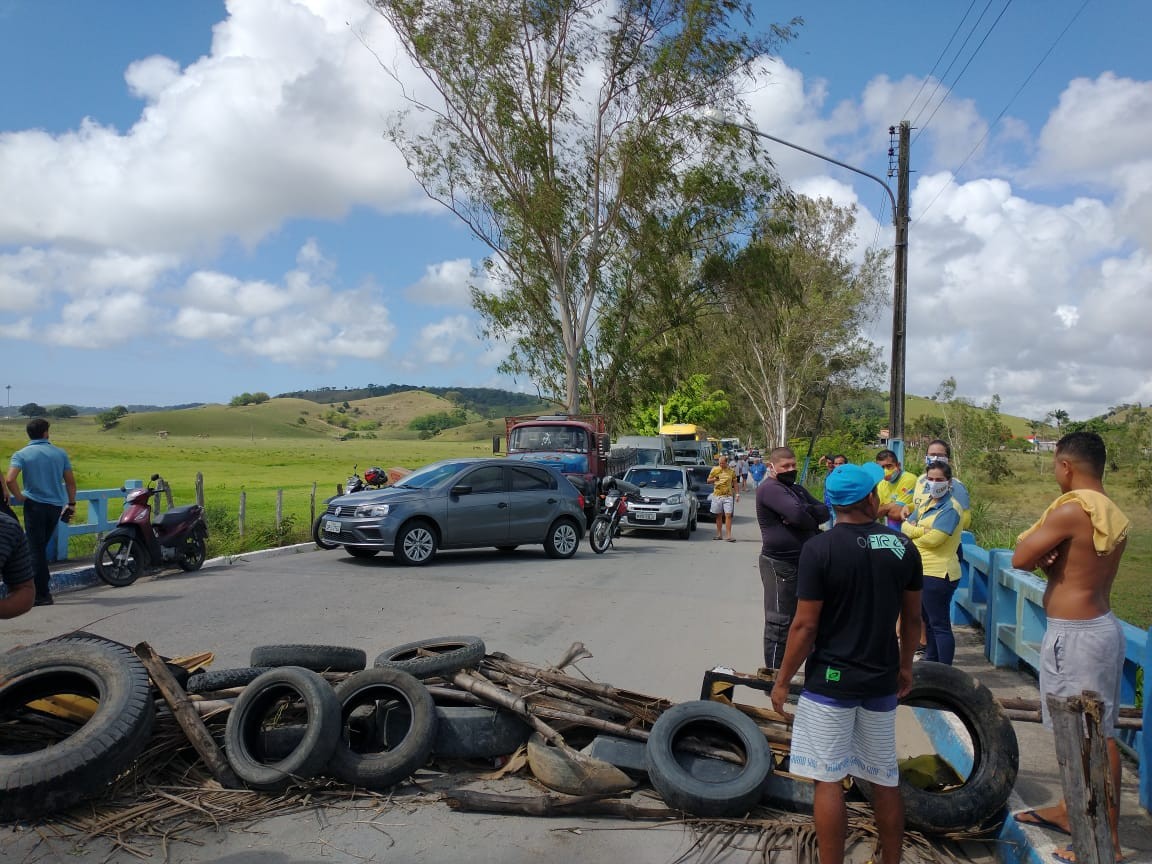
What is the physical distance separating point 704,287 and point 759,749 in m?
30.4

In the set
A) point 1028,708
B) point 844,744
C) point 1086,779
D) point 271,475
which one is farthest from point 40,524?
point 271,475

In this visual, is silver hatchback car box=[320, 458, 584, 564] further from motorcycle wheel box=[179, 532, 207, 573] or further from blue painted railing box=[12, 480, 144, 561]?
blue painted railing box=[12, 480, 144, 561]

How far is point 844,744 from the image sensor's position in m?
3.78

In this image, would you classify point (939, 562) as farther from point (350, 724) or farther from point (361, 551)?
point (361, 551)

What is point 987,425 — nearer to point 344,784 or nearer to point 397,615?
point 397,615

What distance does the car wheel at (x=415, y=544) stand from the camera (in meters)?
13.8

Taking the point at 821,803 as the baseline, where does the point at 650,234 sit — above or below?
above

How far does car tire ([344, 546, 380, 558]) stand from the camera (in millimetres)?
13913

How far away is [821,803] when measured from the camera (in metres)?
3.80

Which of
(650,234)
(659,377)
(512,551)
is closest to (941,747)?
(512,551)

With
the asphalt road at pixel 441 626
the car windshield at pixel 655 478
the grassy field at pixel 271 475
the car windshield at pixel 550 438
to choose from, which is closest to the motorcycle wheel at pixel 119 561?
the asphalt road at pixel 441 626

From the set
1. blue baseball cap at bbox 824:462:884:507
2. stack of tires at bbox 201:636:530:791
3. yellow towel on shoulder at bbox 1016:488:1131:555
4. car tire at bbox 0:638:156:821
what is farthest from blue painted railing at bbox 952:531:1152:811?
car tire at bbox 0:638:156:821

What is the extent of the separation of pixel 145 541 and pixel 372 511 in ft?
10.6

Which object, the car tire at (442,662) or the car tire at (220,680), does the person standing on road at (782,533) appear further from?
the car tire at (220,680)
